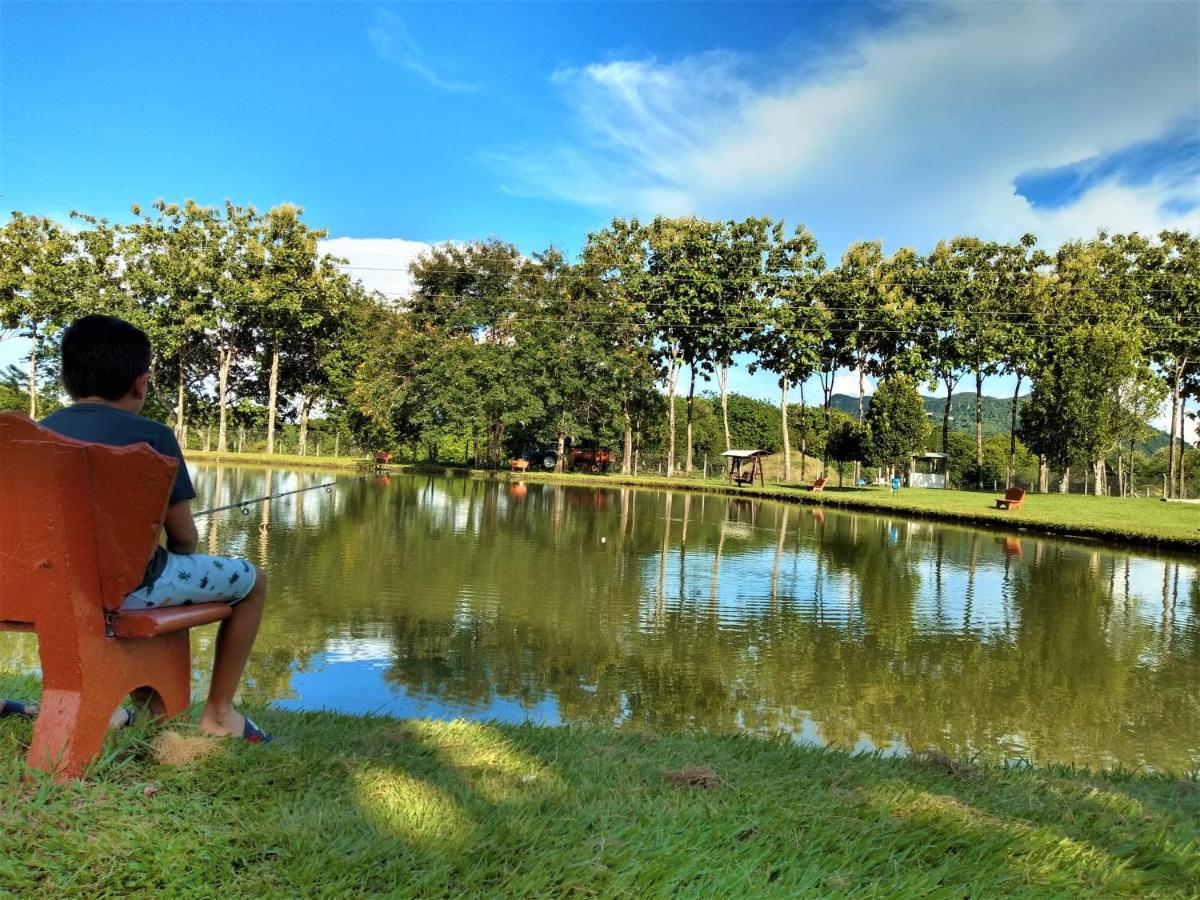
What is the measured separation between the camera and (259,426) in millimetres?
49938

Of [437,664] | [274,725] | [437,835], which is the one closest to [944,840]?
[437,835]

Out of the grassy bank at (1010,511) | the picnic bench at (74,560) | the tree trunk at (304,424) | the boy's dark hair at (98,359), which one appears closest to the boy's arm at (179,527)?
the picnic bench at (74,560)

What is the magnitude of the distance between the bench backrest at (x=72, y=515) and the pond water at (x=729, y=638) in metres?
2.60

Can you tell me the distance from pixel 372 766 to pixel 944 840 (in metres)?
1.69

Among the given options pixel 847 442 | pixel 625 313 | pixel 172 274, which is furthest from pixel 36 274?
pixel 847 442

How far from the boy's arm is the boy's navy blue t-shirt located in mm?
29

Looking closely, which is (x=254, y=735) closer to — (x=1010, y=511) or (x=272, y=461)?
(x=1010, y=511)

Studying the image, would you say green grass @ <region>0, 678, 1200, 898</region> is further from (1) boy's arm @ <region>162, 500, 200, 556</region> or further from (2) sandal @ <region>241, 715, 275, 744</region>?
(1) boy's arm @ <region>162, 500, 200, 556</region>

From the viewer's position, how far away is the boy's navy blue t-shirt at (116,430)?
7.20 ft

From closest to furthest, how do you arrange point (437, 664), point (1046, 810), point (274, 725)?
point (1046, 810), point (274, 725), point (437, 664)

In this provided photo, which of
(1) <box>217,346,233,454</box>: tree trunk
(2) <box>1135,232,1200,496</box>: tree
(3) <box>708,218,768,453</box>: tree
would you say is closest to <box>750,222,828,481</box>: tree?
(3) <box>708,218,768,453</box>: tree

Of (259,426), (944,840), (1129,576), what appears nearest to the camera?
(944,840)

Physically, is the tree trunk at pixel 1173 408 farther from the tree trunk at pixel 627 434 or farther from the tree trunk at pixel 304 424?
the tree trunk at pixel 304 424

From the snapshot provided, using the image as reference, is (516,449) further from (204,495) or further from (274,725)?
(274,725)
